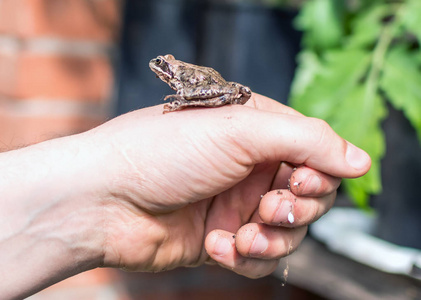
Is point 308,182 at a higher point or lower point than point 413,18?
lower

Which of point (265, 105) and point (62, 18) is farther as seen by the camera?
point (62, 18)

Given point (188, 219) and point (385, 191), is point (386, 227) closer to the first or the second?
point (385, 191)

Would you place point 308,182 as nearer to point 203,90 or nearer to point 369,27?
point 203,90

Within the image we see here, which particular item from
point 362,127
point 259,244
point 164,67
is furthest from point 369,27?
point 259,244

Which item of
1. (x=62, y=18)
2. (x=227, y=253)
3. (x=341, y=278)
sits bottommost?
(x=341, y=278)

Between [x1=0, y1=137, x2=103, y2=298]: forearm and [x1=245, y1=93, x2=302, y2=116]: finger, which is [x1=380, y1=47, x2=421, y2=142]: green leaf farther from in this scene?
[x1=0, y1=137, x2=103, y2=298]: forearm

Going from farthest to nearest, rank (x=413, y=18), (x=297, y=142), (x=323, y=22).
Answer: (x=323, y=22) → (x=413, y=18) → (x=297, y=142)

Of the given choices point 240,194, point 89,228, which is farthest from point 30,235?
point 240,194
